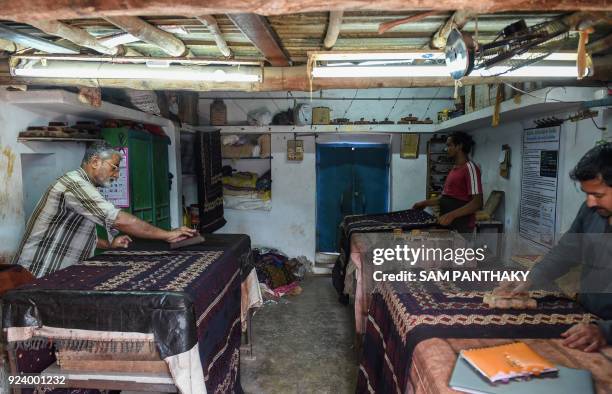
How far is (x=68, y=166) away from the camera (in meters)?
4.30

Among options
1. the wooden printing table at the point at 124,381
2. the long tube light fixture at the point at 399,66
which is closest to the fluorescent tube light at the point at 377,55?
the long tube light fixture at the point at 399,66

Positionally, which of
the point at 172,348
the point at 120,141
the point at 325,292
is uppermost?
the point at 120,141

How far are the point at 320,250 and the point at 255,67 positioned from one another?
17.2ft

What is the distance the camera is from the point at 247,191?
7.44m

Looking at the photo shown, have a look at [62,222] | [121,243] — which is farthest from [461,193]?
[62,222]

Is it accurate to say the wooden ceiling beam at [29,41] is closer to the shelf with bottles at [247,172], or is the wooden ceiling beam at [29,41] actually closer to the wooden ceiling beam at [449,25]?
the wooden ceiling beam at [449,25]

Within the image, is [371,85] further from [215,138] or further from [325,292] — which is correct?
[215,138]

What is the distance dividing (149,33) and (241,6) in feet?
3.87

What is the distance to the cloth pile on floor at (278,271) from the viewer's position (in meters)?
6.08

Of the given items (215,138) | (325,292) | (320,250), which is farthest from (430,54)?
(320,250)

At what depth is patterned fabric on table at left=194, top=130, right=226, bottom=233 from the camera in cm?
638

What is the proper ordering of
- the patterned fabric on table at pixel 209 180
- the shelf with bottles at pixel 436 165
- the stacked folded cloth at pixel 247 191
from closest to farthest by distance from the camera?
the patterned fabric on table at pixel 209 180, the shelf with bottles at pixel 436 165, the stacked folded cloth at pixel 247 191

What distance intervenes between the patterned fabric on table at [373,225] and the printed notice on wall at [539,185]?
115cm

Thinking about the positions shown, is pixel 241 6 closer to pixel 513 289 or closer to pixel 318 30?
pixel 318 30
